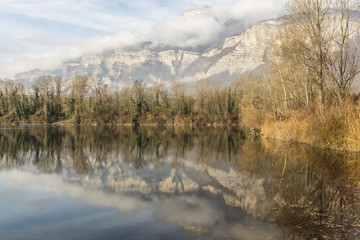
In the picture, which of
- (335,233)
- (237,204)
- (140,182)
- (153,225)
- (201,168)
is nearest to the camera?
(335,233)

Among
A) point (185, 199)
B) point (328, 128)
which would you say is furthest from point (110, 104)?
point (185, 199)

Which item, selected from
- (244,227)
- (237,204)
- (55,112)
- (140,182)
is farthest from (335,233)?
(55,112)

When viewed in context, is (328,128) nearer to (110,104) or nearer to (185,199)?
(185,199)

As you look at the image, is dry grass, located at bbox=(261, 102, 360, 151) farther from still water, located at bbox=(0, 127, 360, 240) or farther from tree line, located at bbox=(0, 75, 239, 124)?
tree line, located at bbox=(0, 75, 239, 124)

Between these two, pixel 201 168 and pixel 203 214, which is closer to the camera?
pixel 203 214

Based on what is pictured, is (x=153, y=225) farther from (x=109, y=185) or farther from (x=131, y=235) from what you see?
(x=109, y=185)

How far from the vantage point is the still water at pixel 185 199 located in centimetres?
728

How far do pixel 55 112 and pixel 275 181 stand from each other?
8660 cm

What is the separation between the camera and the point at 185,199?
34.3ft

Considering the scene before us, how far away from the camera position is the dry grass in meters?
17.5

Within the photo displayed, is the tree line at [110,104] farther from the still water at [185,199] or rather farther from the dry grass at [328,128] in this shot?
the still water at [185,199]

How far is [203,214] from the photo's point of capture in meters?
8.70

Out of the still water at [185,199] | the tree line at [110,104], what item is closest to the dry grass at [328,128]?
the still water at [185,199]

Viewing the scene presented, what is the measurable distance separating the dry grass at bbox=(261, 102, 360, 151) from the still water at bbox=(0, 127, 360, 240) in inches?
65.5
